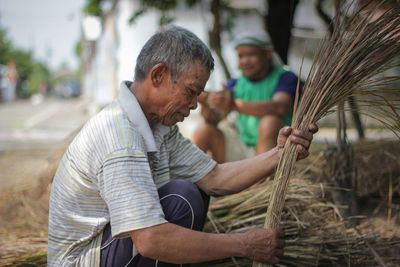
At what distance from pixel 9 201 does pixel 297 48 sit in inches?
370

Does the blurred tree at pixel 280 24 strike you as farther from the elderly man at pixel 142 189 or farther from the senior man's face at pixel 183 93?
the senior man's face at pixel 183 93

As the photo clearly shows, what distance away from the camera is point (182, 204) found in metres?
1.43

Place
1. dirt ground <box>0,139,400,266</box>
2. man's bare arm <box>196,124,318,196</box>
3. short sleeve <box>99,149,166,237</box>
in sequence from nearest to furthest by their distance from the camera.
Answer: short sleeve <box>99,149,166,237</box>
man's bare arm <box>196,124,318,196</box>
dirt ground <box>0,139,400,266</box>

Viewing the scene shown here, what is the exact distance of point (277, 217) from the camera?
4.81 feet

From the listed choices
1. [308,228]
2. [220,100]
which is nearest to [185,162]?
[308,228]

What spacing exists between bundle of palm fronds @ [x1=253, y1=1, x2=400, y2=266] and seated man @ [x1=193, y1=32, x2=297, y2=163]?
3.84 feet

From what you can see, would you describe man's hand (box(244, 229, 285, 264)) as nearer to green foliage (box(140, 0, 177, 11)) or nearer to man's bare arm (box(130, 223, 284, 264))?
man's bare arm (box(130, 223, 284, 264))

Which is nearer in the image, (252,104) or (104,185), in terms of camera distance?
(104,185)

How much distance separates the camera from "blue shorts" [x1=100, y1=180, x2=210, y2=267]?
136 cm

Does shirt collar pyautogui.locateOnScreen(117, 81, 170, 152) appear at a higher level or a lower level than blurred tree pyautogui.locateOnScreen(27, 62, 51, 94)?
higher

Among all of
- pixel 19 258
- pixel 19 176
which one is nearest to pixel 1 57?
pixel 19 176

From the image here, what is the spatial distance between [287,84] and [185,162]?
4.75ft

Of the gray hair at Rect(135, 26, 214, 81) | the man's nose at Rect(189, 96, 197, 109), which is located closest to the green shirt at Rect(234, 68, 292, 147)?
the man's nose at Rect(189, 96, 197, 109)

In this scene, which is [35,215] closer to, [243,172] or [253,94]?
[243,172]
